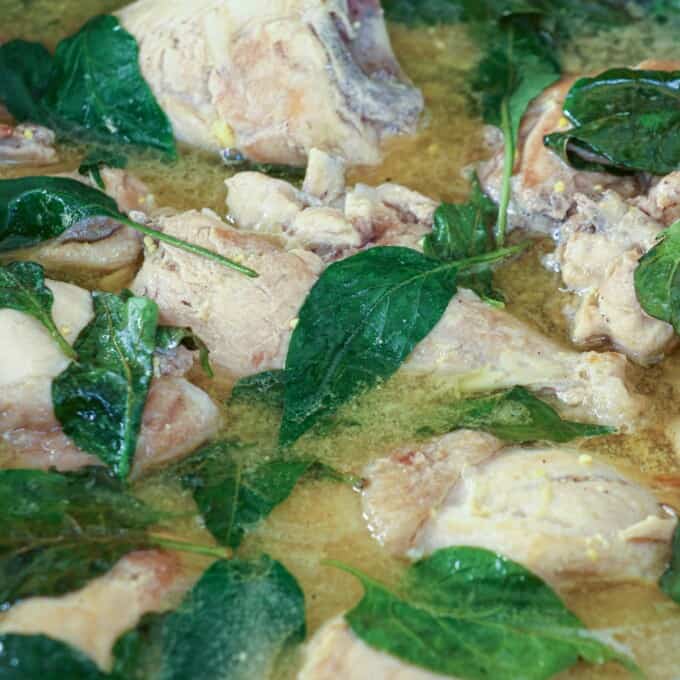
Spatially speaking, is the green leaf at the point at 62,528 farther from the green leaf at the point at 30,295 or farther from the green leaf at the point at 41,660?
the green leaf at the point at 30,295

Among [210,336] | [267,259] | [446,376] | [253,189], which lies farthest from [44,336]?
[446,376]

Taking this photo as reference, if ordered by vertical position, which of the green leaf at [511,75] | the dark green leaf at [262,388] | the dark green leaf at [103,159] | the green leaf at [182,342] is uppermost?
the green leaf at [511,75]

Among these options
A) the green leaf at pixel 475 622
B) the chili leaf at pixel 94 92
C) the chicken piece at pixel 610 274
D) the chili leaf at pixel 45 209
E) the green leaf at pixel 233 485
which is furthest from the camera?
the chili leaf at pixel 94 92

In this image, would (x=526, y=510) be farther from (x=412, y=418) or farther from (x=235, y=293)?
(x=235, y=293)

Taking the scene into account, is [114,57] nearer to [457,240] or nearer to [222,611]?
[457,240]

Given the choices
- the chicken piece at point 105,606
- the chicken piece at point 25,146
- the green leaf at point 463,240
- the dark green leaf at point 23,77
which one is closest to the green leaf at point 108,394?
the chicken piece at point 105,606

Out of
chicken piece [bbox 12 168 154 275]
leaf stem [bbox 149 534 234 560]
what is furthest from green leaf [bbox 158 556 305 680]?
chicken piece [bbox 12 168 154 275]

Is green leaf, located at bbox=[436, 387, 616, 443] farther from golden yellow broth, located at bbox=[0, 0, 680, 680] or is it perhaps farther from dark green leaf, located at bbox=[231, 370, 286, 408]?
dark green leaf, located at bbox=[231, 370, 286, 408]

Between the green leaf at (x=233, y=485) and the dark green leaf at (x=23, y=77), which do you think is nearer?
the green leaf at (x=233, y=485)
